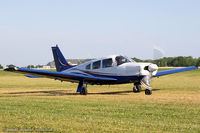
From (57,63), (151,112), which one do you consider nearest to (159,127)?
(151,112)

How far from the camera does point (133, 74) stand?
19297 millimetres

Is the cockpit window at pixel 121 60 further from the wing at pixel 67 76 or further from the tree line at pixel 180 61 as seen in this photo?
the tree line at pixel 180 61

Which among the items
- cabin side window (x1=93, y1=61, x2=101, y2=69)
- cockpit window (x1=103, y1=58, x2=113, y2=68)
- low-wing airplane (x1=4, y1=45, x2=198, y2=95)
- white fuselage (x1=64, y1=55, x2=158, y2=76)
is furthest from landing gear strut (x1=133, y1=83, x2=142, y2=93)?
cabin side window (x1=93, y1=61, x2=101, y2=69)

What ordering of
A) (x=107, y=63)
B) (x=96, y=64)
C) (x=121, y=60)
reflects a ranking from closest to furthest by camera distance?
(x=121, y=60), (x=107, y=63), (x=96, y=64)

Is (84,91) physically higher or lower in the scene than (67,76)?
lower

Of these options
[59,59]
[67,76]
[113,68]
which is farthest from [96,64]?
[59,59]

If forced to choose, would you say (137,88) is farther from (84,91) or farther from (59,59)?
(59,59)

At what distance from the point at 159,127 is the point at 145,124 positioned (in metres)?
0.46

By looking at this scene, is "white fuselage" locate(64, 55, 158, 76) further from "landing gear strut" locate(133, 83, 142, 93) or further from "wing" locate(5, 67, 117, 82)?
"landing gear strut" locate(133, 83, 142, 93)

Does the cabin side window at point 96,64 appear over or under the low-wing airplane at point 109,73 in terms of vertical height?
over

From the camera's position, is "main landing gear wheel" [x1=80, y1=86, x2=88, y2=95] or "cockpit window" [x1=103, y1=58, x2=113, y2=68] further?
"cockpit window" [x1=103, y1=58, x2=113, y2=68]

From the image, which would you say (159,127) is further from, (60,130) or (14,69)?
(14,69)

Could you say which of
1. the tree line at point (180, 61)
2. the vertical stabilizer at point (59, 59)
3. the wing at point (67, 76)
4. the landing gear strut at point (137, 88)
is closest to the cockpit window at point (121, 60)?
the wing at point (67, 76)

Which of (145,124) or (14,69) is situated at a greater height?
(14,69)
